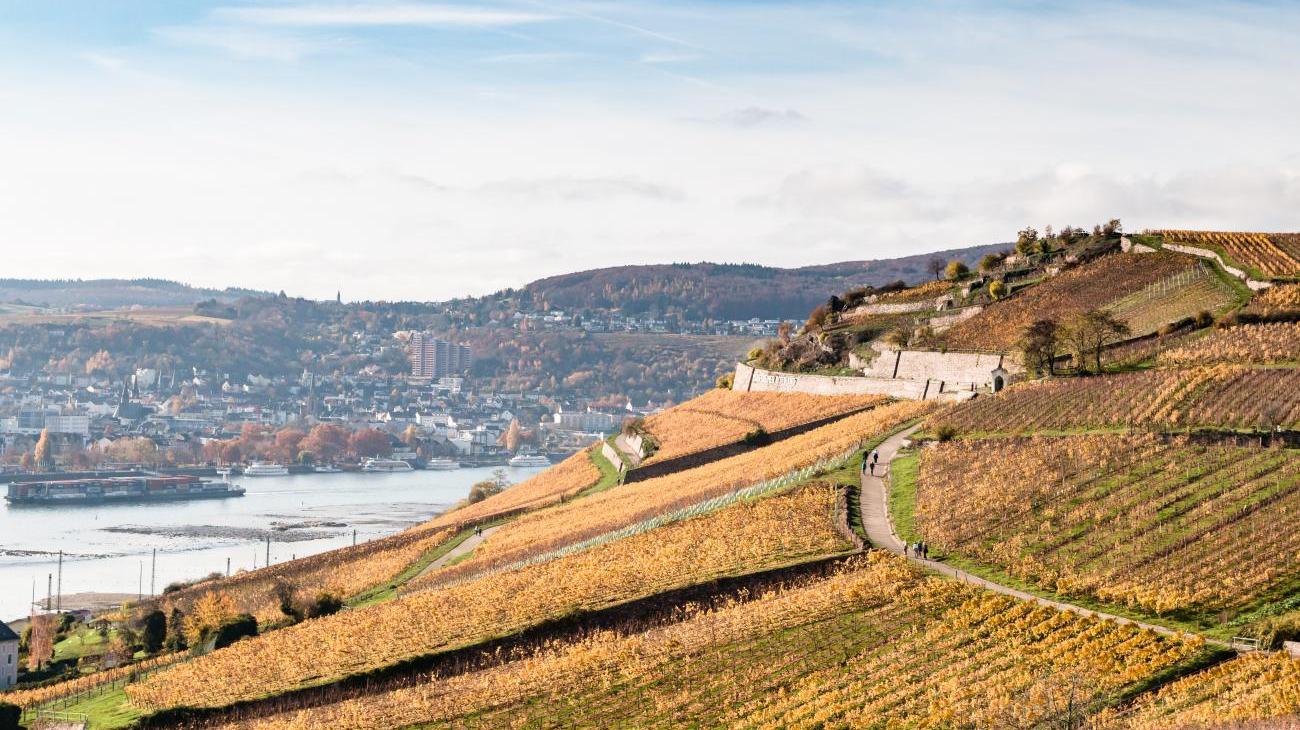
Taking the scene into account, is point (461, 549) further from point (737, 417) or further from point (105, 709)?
point (105, 709)

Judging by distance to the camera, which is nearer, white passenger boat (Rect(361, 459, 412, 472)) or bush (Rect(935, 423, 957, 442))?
bush (Rect(935, 423, 957, 442))

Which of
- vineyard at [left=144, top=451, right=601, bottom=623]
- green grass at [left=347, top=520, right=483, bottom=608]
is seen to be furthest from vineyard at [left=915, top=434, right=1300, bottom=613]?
vineyard at [left=144, top=451, right=601, bottom=623]

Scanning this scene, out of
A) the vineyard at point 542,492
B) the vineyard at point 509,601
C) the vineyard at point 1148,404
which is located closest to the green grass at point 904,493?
the vineyard at point 509,601

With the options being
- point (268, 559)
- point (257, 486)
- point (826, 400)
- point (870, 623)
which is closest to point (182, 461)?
point (257, 486)

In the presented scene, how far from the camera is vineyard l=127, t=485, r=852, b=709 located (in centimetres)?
3616

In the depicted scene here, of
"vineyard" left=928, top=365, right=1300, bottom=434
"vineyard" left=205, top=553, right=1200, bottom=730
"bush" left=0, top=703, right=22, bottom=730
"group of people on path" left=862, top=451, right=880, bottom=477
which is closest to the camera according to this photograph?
"vineyard" left=205, top=553, right=1200, bottom=730

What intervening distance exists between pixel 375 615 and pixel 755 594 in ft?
42.7

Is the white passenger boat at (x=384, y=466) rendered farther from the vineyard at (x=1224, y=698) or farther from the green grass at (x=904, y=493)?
the vineyard at (x=1224, y=698)

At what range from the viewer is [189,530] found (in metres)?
119

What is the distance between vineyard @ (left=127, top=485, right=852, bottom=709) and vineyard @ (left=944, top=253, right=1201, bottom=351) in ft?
76.4

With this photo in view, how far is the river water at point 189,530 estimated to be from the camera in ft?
298

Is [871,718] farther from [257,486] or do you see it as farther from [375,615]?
[257,486]

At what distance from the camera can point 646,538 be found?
43.8 metres

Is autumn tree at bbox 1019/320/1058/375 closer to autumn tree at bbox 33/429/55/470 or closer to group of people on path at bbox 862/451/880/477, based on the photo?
group of people on path at bbox 862/451/880/477
